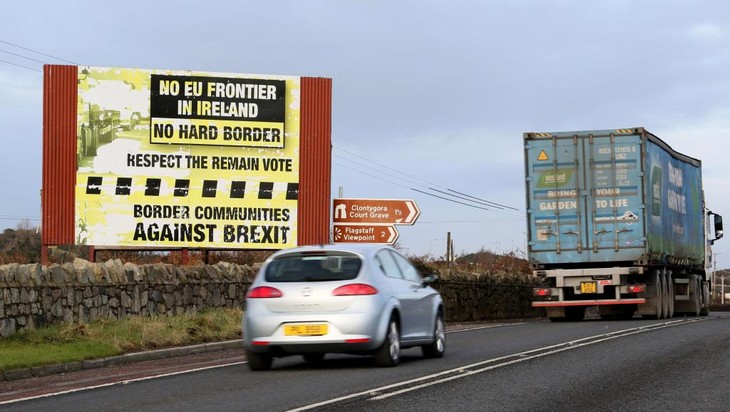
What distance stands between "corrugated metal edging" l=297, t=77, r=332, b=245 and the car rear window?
48.4 feet

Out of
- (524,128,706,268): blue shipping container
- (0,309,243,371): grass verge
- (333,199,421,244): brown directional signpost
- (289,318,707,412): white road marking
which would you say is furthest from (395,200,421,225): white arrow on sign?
(289,318,707,412): white road marking

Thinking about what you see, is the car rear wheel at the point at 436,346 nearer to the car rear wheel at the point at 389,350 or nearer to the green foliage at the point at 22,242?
the car rear wheel at the point at 389,350

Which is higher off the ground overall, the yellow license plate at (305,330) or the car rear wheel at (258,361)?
the yellow license plate at (305,330)

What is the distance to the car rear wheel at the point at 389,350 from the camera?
13.8 meters

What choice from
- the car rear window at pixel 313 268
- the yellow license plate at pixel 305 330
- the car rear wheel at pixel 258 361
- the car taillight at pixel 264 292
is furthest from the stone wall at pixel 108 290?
the yellow license plate at pixel 305 330

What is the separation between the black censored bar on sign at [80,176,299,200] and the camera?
92.4 feet

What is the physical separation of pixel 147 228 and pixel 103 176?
1691 millimetres

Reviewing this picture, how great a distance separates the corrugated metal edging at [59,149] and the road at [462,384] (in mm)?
12426

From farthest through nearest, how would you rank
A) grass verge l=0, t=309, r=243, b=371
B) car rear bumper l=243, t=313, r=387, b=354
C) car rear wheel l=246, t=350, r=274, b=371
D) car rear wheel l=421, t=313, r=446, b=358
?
grass verge l=0, t=309, r=243, b=371 < car rear wheel l=421, t=313, r=446, b=358 < car rear wheel l=246, t=350, r=274, b=371 < car rear bumper l=243, t=313, r=387, b=354

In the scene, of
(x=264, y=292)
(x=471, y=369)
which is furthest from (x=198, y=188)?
(x=471, y=369)

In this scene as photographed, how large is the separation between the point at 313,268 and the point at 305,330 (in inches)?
34.4

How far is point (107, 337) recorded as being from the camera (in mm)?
18547

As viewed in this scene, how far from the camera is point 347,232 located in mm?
28062

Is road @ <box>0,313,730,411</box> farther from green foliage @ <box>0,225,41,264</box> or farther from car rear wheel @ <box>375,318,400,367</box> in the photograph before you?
green foliage @ <box>0,225,41,264</box>
